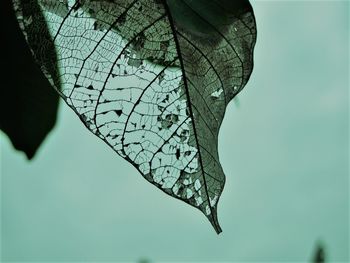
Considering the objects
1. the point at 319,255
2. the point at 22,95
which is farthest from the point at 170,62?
the point at 319,255

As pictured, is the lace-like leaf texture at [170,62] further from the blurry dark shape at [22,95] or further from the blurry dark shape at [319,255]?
the blurry dark shape at [319,255]

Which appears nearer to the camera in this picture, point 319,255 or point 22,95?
point 22,95

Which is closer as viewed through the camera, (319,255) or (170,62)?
(170,62)

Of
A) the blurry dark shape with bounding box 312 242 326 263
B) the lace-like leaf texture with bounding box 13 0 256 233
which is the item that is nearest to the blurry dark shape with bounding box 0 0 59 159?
the lace-like leaf texture with bounding box 13 0 256 233

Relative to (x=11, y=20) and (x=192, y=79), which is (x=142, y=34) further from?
(x=11, y=20)

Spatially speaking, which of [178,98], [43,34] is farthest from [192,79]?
[43,34]

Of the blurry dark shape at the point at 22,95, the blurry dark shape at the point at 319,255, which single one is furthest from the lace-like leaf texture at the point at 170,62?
the blurry dark shape at the point at 319,255

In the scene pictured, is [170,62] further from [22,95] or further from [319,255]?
[319,255]

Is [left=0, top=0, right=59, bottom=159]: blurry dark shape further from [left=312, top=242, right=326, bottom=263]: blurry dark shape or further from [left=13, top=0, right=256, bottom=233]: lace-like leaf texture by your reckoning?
[left=312, top=242, right=326, bottom=263]: blurry dark shape
